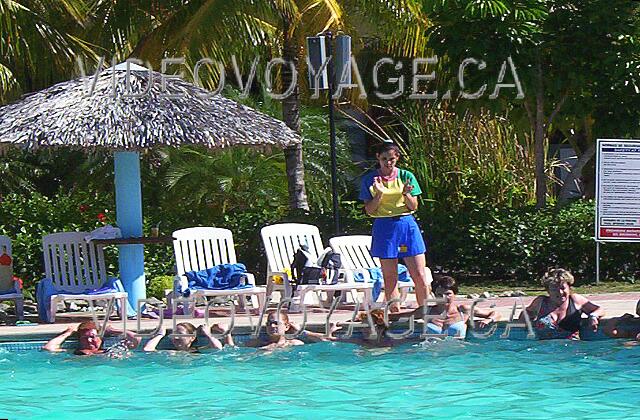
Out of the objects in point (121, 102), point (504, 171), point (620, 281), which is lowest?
point (620, 281)

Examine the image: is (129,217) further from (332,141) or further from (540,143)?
(540,143)

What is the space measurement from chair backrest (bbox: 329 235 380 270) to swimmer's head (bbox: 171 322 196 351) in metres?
2.58

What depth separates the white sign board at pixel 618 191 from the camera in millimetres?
13891

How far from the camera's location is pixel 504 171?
1914 cm

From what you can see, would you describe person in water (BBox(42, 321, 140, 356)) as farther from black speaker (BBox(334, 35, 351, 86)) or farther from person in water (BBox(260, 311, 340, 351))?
black speaker (BBox(334, 35, 351, 86))

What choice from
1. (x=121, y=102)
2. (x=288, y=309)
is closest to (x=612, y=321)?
(x=288, y=309)

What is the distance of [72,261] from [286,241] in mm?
2480

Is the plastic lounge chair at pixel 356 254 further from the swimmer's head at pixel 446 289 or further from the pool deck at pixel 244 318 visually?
the swimmer's head at pixel 446 289

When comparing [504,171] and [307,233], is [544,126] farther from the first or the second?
[307,233]

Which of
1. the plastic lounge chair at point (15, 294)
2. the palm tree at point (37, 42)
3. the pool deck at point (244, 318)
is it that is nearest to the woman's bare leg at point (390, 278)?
the pool deck at point (244, 318)

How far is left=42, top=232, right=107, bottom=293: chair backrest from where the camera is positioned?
1191 centimetres

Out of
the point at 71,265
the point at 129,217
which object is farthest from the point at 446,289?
the point at 71,265

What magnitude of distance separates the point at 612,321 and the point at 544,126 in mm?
6334

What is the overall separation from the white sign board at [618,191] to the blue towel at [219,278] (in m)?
4.67
